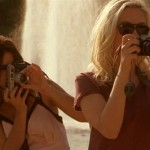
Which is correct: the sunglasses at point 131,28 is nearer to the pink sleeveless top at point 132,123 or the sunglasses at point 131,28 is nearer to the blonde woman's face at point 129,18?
the blonde woman's face at point 129,18

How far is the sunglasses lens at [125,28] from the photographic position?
302 centimetres

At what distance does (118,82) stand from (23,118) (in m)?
0.73

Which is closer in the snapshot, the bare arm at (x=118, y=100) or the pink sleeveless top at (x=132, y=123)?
the bare arm at (x=118, y=100)

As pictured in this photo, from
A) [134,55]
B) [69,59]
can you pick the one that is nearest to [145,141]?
[134,55]

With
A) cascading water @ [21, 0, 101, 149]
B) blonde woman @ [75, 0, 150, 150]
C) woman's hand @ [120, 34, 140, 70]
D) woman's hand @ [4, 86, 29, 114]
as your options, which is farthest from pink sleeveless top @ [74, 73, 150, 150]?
cascading water @ [21, 0, 101, 149]

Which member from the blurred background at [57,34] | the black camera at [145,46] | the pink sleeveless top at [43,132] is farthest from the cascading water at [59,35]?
the black camera at [145,46]

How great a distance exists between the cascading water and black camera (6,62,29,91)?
10714 mm

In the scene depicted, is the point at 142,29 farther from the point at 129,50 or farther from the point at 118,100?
the point at 118,100

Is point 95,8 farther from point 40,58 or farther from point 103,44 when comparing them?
point 103,44

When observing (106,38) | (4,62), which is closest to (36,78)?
(4,62)

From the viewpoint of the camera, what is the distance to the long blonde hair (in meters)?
3.05

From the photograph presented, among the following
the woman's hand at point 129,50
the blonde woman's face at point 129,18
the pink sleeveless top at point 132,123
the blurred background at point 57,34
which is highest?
the blonde woman's face at point 129,18

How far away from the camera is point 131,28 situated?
3.04 metres

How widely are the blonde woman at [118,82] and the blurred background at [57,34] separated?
10.7 meters
